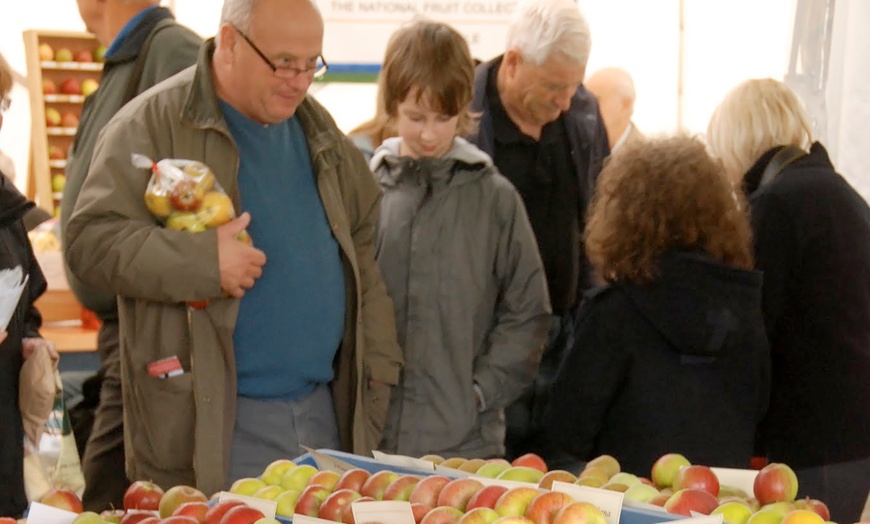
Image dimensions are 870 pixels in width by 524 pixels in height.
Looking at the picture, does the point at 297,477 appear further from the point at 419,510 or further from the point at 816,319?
the point at 816,319

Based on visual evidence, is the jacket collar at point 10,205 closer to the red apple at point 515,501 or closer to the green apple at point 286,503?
the green apple at point 286,503

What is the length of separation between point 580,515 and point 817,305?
1.75 metres

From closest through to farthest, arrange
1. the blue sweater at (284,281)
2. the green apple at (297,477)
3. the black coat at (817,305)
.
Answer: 1. the green apple at (297,477)
2. the blue sweater at (284,281)
3. the black coat at (817,305)

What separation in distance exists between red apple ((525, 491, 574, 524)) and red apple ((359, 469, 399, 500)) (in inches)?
10.5

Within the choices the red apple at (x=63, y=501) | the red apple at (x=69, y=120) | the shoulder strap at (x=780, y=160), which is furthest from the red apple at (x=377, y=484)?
the red apple at (x=69, y=120)

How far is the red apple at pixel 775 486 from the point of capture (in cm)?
171

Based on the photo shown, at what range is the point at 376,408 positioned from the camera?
2609mm

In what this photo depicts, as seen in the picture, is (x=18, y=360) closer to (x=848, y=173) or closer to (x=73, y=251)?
(x=73, y=251)

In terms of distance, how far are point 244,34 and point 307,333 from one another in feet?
2.04

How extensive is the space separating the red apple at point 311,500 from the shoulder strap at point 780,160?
1.79 meters

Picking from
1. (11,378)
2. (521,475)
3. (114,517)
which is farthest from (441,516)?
(11,378)

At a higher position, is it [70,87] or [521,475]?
[521,475]

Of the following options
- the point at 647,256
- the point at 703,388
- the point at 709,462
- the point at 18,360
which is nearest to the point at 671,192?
the point at 647,256

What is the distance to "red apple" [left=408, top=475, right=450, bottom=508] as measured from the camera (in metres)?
→ 1.61
